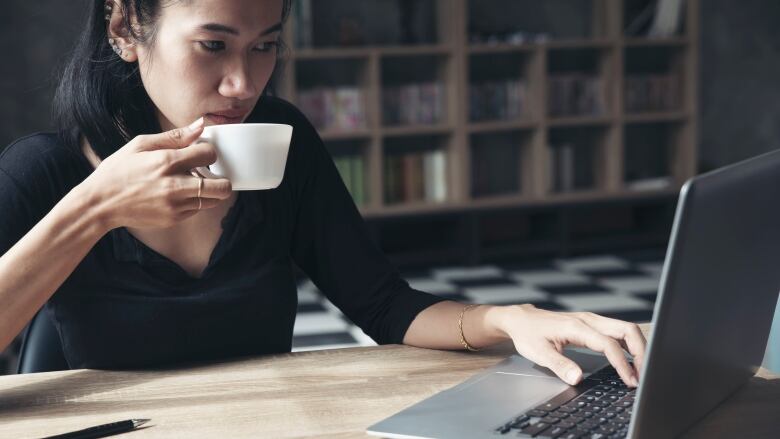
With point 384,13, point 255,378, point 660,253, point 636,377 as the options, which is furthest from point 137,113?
point 660,253

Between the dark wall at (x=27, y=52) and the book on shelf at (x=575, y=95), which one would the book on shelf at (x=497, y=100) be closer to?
the book on shelf at (x=575, y=95)

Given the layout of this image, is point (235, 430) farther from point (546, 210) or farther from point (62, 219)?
point (546, 210)

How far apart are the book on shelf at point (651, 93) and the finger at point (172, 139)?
14.9 ft

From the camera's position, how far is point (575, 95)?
5203mm

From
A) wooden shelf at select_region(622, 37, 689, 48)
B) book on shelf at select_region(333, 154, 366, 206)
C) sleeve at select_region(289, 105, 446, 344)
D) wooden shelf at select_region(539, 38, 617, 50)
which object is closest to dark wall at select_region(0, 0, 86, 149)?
book on shelf at select_region(333, 154, 366, 206)

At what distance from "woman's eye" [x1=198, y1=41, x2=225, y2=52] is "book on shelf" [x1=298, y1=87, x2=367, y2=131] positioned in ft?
11.5

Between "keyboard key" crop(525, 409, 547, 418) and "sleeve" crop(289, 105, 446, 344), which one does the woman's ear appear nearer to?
"sleeve" crop(289, 105, 446, 344)

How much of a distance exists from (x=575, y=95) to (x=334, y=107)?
128 cm

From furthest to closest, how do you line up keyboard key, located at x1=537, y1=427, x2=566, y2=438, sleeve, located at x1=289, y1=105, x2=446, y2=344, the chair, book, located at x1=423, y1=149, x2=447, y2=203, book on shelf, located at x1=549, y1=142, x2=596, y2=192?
book on shelf, located at x1=549, y1=142, x2=596, y2=192, book, located at x1=423, y1=149, x2=447, y2=203, sleeve, located at x1=289, y1=105, x2=446, y2=344, the chair, keyboard key, located at x1=537, y1=427, x2=566, y2=438

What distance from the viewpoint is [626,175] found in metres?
5.52

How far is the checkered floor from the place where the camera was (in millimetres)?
3930

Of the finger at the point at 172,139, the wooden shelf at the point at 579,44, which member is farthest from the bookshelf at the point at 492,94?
the finger at the point at 172,139

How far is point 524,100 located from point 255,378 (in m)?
4.15

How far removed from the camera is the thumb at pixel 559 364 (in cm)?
105
